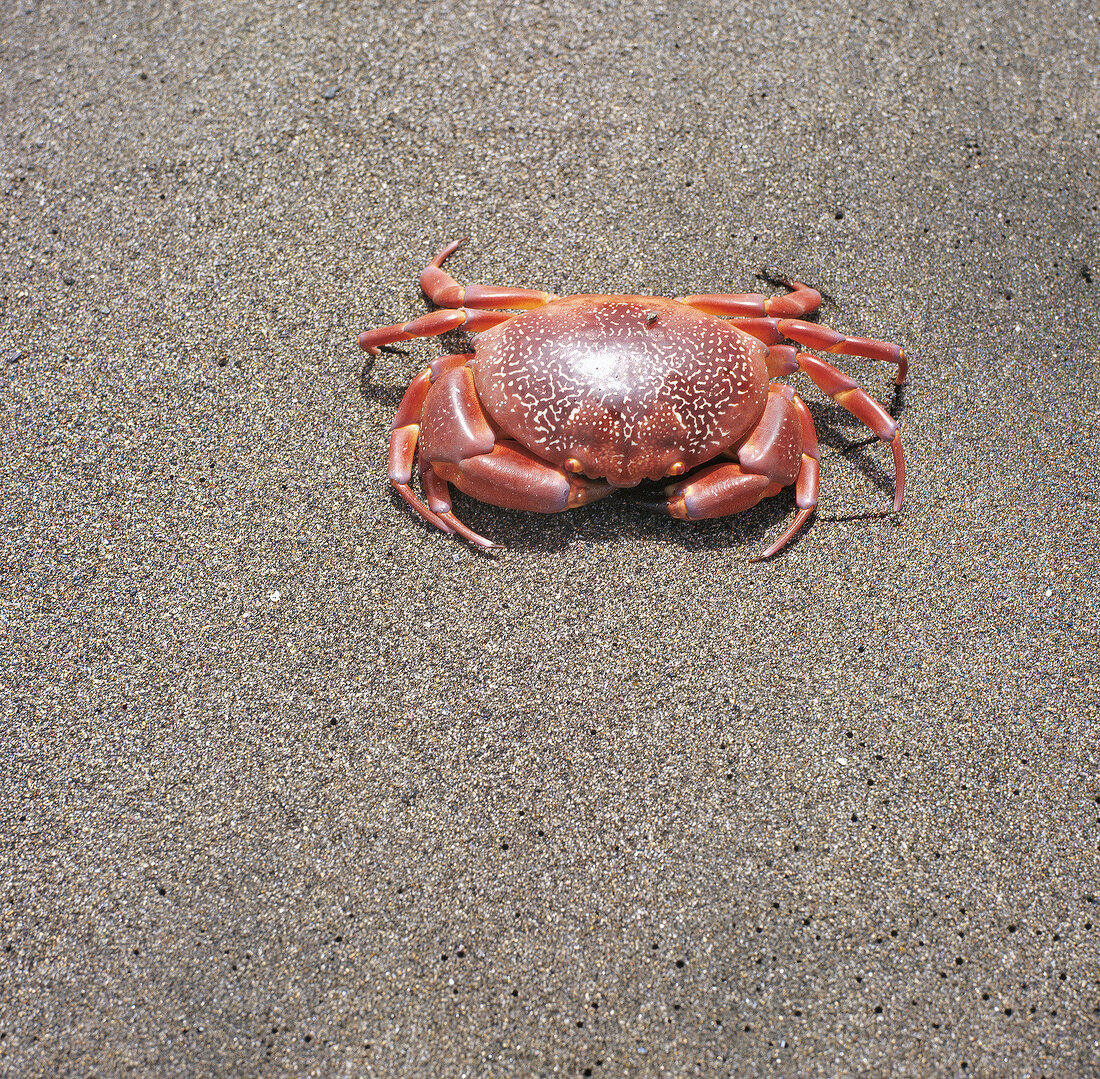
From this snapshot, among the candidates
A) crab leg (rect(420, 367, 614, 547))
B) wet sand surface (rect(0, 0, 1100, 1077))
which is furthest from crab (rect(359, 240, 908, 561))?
wet sand surface (rect(0, 0, 1100, 1077))

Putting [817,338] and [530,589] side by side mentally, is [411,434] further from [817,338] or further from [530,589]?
[817,338]

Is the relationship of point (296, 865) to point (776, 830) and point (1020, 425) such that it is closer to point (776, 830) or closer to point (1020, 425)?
point (776, 830)

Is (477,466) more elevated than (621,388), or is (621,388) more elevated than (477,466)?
(621,388)

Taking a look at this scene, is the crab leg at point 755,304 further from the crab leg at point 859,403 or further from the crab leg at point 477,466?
the crab leg at point 477,466

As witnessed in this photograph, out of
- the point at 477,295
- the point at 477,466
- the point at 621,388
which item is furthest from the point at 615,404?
the point at 477,295

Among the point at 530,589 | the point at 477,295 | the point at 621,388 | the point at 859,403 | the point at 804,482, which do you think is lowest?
the point at 530,589

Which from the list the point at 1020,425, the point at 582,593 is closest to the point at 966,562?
the point at 1020,425
